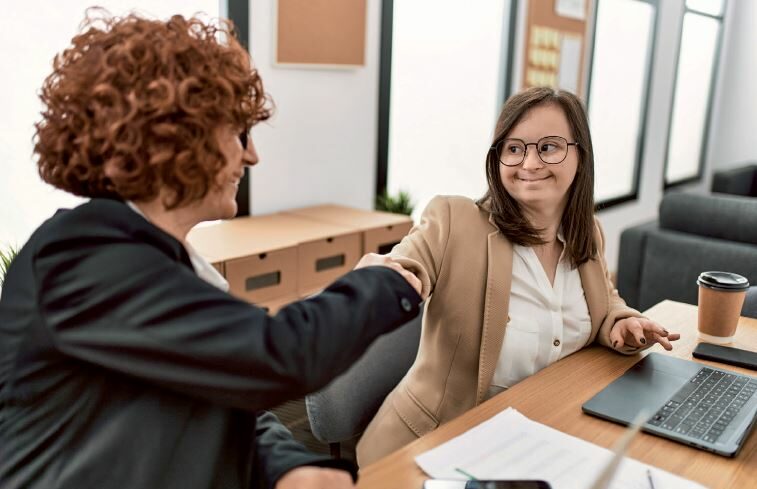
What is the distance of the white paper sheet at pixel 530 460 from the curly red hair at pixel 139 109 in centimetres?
57

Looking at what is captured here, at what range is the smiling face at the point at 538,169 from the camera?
1.62 meters

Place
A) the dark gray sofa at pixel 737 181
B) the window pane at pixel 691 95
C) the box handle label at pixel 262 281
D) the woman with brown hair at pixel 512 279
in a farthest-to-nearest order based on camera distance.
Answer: the window pane at pixel 691 95 < the dark gray sofa at pixel 737 181 < the box handle label at pixel 262 281 < the woman with brown hair at pixel 512 279

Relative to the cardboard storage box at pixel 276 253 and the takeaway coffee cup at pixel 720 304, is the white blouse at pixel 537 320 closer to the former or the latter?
the takeaway coffee cup at pixel 720 304

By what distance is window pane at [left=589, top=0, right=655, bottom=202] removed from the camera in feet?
17.8

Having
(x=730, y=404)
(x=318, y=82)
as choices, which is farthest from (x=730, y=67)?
(x=730, y=404)

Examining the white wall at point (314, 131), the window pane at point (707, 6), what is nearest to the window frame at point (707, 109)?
the window pane at point (707, 6)

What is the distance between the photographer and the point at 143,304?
2.39 ft

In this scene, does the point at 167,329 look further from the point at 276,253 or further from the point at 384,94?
the point at 384,94

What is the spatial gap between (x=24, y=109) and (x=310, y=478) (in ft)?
6.50

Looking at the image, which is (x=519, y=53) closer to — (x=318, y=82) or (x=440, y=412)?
(x=318, y=82)

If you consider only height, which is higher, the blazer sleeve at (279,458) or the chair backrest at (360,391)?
the blazer sleeve at (279,458)

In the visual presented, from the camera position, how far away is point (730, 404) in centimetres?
132

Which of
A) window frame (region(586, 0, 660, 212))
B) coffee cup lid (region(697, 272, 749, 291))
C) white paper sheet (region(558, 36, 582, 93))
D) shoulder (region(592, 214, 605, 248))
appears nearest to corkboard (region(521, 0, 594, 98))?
white paper sheet (region(558, 36, 582, 93))

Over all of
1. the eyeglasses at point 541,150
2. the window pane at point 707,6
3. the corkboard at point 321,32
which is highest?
the window pane at point 707,6
